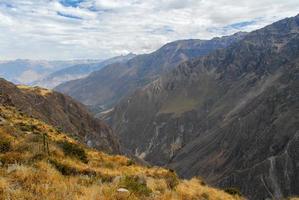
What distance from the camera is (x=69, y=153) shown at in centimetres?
2005

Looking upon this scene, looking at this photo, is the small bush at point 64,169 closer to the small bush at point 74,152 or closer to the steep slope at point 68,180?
the steep slope at point 68,180

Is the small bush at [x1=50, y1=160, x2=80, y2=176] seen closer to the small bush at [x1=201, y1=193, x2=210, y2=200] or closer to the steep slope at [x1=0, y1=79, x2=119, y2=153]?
the small bush at [x1=201, y1=193, x2=210, y2=200]

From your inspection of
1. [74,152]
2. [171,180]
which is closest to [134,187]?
[171,180]

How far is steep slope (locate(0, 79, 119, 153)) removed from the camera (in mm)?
103006

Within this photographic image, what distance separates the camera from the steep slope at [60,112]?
103 m

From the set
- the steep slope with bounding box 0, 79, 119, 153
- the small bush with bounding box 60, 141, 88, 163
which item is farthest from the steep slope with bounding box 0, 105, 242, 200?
the steep slope with bounding box 0, 79, 119, 153

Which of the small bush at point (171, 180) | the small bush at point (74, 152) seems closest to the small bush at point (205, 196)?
the small bush at point (171, 180)

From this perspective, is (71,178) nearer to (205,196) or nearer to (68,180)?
(68,180)

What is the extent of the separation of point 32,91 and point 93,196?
12411cm

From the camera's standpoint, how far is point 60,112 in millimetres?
127188

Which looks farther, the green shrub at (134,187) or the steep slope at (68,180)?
the green shrub at (134,187)

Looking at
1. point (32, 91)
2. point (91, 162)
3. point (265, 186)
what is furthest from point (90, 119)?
point (91, 162)

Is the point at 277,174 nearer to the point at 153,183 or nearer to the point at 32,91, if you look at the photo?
the point at 32,91

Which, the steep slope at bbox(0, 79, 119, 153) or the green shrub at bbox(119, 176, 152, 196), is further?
the steep slope at bbox(0, 79, 119, 153)
